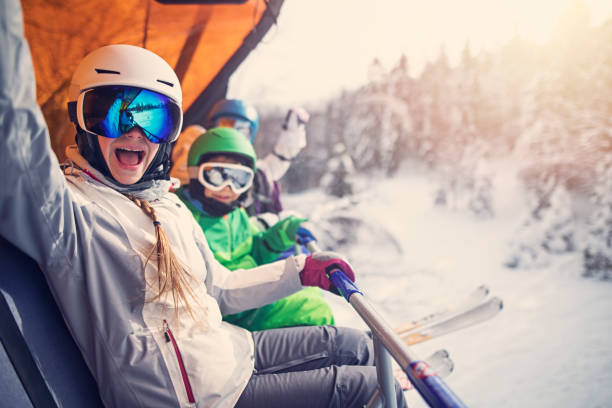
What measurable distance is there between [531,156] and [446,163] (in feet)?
6.37

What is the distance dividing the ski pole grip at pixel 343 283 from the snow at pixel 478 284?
1328mm

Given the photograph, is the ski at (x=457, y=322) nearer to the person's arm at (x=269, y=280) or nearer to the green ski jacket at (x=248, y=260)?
the green ski jacket at (x=248, y=260)

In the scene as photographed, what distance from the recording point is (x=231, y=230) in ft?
6.78

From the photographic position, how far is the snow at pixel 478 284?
8.48 feet

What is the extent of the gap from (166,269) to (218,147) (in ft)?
3.74

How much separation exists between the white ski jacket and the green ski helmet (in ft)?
2.60

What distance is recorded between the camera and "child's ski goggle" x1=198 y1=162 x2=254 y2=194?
1.96 metres

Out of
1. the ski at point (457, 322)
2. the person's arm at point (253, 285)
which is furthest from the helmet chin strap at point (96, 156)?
the ski at point (457, 322)

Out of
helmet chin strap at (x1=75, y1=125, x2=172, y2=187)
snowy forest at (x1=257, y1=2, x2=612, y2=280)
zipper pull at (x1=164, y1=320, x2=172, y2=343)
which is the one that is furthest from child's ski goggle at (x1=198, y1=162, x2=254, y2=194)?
snowy forest at (x1=257, y1=2, x2=612, y2=280)

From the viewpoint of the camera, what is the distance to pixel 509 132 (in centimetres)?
714

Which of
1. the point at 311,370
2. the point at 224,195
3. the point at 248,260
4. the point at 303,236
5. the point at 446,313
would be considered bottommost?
the point at 446,313

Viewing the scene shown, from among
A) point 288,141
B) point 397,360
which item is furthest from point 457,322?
point 288,141

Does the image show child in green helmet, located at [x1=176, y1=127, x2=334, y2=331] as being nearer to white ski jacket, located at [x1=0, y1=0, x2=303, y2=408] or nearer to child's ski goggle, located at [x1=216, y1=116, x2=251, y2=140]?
white ski jacket, located at [x1=0, y1=0, x2=303, y2=408]

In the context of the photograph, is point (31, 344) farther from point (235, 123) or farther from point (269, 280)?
point (235, 123)
